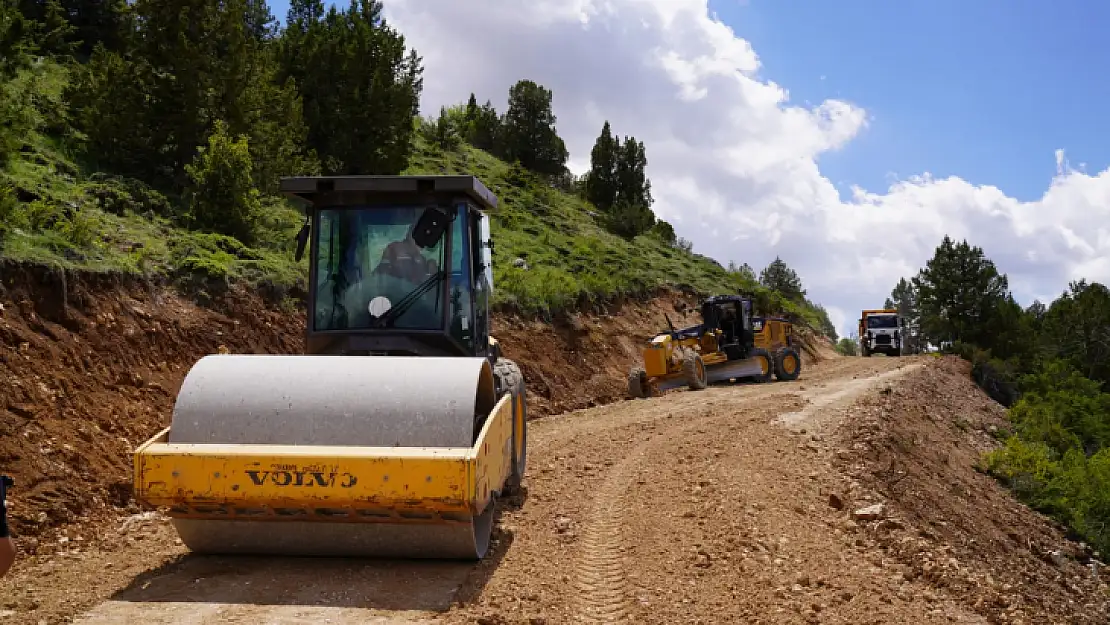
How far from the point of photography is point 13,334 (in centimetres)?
954

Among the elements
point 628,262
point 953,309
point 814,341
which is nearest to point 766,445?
point 628,262

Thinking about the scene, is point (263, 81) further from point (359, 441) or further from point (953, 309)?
point (953, 309)

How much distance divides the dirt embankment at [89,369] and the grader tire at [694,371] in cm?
1094

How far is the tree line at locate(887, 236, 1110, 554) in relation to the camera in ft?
59.1

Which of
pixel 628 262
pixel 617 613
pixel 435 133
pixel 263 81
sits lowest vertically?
pixel 617 613

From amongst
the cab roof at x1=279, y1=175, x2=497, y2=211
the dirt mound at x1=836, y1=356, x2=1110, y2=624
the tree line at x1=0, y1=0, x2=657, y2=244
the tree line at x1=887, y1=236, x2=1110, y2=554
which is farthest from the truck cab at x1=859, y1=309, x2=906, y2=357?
the cab roof at x1=279, y1=175, x2=497, y2=211

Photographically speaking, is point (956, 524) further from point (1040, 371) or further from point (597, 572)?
point (1040, 371)

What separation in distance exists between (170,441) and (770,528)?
5.10 m

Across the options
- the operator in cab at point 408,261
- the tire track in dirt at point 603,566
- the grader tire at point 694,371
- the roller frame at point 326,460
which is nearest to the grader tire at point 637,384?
the grader tire at point 694,371

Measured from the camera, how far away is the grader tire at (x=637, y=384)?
21.9m

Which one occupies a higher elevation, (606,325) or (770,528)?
(606,325)

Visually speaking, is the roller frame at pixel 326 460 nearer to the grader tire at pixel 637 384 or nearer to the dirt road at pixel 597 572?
the dirt road at pixel 597 572

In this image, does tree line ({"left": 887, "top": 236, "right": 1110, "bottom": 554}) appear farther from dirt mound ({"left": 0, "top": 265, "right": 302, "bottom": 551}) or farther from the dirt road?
dirt mound ({"left": 0, "top": 265, "right": 302, "bottom": 551})

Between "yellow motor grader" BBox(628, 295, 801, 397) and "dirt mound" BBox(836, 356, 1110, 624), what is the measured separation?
4719mm
